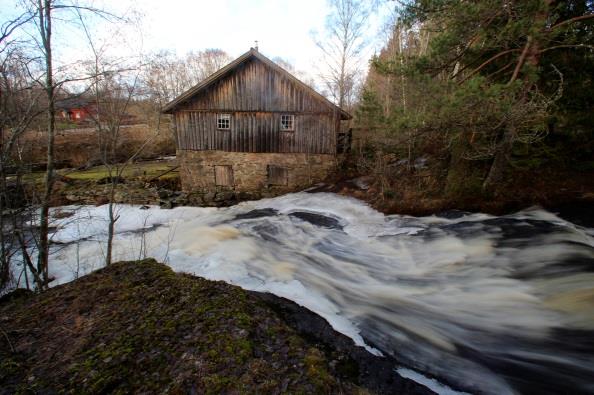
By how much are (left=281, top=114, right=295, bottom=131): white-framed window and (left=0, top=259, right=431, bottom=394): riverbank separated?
453 inches

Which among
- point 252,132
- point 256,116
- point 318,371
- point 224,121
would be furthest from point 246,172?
point 318,371

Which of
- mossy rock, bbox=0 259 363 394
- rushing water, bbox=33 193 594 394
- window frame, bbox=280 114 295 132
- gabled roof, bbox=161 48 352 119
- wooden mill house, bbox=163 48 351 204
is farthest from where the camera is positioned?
window frame, bbox=280 114 295 132

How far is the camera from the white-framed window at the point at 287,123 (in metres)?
13.9

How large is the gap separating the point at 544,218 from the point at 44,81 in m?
11.3

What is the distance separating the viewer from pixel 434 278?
5391 mm

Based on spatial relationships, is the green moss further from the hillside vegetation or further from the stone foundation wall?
the stone foundation wall

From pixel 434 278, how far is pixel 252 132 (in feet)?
36.2

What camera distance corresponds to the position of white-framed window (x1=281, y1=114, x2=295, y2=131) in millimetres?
13859

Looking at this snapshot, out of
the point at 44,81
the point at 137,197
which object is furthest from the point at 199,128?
the point at 44,81

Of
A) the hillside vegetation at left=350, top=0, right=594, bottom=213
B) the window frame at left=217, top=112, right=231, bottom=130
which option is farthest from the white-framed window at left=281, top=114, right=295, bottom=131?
the hillside vegetation at left=350, top=0, right=594, bottom=213

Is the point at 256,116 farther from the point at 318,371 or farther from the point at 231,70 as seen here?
the point at 318,371

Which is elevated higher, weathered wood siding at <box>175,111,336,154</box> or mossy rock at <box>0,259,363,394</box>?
weathered wood siding at <box>175,111,336,154</box>

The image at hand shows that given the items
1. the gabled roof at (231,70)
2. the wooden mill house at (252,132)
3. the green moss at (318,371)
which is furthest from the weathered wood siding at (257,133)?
the green moss at (318,371)

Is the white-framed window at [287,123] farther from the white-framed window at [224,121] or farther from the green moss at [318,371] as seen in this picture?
the green moss at [318,371]
